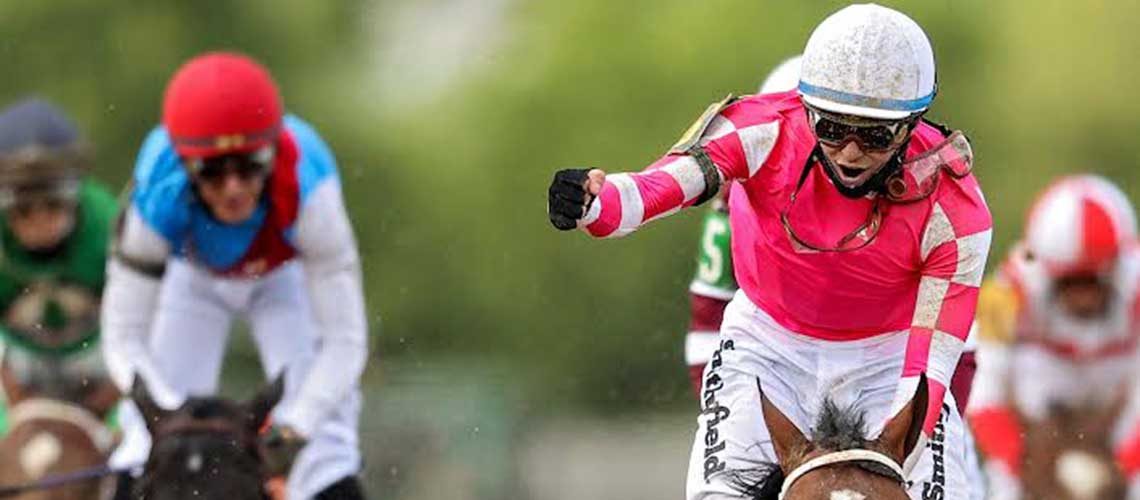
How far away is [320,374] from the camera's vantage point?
11.3m

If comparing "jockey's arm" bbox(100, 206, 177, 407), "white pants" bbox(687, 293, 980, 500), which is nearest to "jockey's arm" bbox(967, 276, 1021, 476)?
"jockey's arm" bbox(100, 206, 177, 407)

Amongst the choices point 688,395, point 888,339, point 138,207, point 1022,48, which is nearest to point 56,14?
point 1022,48

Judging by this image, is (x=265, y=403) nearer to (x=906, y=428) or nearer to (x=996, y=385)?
(x=906, y=428)

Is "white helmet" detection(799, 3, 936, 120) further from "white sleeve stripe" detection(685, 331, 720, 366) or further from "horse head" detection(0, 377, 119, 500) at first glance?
"horse head" detection(0, 377, 119, 500)

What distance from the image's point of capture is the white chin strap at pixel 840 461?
752 cm

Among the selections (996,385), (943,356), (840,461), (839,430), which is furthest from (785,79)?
(996,385)

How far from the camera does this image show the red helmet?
11.2m

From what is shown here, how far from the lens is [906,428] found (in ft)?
25.3

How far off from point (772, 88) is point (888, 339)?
1.87m

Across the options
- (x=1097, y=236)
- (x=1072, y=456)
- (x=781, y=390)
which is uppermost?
(x=781, y=390)

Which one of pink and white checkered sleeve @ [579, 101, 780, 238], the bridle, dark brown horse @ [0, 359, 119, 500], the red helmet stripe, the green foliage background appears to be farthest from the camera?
the green foliage background

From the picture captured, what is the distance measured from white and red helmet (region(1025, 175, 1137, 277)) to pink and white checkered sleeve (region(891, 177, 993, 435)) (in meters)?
5.85

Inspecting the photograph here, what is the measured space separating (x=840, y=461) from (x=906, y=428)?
10.0 inches

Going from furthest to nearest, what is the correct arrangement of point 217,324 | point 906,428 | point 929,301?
point 217,324 < point 929,301 < point 906,428
